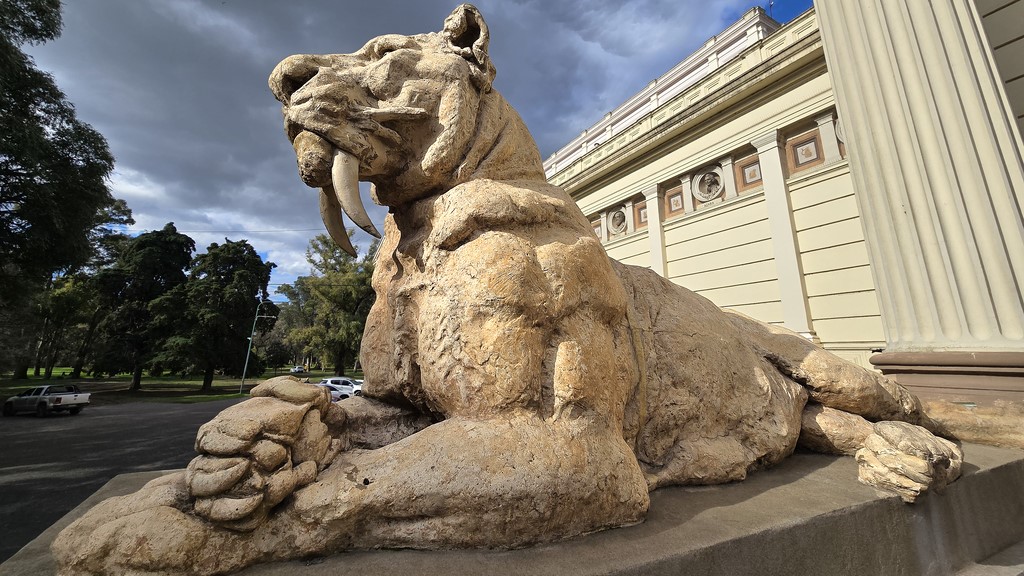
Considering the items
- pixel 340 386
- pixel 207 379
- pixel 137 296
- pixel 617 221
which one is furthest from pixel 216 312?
pixel 617 221

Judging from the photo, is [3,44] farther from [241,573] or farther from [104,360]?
[104,360]

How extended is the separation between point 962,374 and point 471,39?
4.61 meters

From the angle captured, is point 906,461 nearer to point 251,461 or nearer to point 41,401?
point 251,461

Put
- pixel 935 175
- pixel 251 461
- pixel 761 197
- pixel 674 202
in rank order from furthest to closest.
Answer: pixel 674 202 → pixel 761 197 → pixel 935 175 → pixel 251 461

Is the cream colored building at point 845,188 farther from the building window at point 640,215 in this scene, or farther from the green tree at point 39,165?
the green tree at point 39,165

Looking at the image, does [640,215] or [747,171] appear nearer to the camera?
[747,171]

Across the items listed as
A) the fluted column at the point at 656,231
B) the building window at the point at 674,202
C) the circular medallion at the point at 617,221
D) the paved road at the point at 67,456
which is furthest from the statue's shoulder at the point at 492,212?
the circular medallion at the point at 617,221

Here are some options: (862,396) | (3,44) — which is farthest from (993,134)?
(3,44)

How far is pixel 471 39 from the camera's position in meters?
2.24

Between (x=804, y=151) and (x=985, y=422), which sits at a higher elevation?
(x=804, y=151)

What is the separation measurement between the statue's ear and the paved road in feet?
15.3

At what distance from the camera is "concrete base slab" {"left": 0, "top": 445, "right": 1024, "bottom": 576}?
1.25m

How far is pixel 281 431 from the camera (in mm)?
1313

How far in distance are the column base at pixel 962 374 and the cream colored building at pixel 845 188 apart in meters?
0.01
